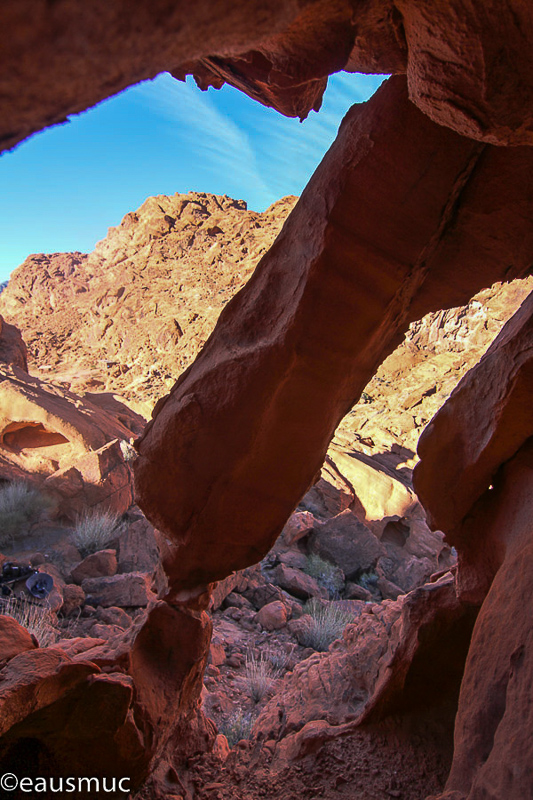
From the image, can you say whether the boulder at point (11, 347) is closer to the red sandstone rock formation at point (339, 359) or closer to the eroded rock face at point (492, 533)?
the red sandstone rock formation at point (339, 359)

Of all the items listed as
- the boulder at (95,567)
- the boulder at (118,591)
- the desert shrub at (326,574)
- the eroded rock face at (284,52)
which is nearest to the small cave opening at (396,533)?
the desert shrub at (326,574)

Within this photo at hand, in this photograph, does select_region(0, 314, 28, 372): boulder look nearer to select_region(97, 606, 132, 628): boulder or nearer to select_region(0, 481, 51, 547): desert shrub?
select_region(0, 481, 51, 547): desert shrub

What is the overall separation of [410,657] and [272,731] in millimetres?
1828

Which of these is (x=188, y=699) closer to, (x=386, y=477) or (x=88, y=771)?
(x=88, y=771)

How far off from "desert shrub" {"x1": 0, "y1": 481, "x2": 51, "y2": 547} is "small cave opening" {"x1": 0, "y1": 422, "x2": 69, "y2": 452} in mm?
1737

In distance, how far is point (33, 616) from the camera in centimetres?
552

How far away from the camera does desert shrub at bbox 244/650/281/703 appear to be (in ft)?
20.0

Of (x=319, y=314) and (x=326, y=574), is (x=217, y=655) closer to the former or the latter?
(x=326, y=574)

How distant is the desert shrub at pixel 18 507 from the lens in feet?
26.7

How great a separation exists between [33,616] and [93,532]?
3.01 meters

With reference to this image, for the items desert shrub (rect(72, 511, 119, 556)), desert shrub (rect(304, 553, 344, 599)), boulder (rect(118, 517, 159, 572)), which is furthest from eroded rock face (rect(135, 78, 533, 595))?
desert shrub (rect(304, 553, 344, 599))

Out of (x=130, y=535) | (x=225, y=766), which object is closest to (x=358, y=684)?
(x=225, y=766)

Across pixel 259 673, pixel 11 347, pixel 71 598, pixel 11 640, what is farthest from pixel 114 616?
pixel 11 347

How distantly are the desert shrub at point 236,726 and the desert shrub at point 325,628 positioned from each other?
6.18 ft
